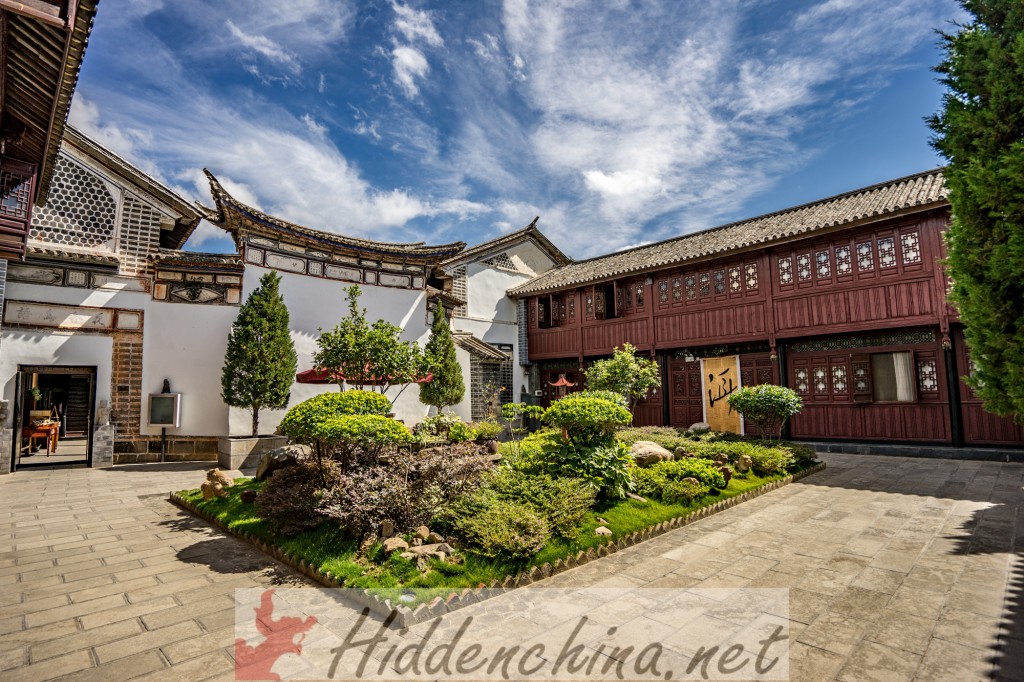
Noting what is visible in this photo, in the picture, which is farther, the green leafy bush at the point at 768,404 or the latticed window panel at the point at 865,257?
the latticed window panel at the point at 865,257

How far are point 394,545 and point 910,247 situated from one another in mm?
13450

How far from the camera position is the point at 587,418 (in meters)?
7.06

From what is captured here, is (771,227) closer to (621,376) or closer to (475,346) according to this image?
(621,376)

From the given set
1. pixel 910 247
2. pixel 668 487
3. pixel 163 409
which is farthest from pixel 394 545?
pixel 910 247

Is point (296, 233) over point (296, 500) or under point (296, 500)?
over

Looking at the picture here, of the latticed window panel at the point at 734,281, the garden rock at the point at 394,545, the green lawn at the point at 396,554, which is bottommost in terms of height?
the green lawn at the point at 396,554

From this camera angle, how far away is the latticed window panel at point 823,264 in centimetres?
1326

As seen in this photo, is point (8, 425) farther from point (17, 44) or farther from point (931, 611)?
point (931, 611)

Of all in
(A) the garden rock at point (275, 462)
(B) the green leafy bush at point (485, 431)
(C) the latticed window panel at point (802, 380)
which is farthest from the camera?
(C) the latticed window panel at point (802, 380)

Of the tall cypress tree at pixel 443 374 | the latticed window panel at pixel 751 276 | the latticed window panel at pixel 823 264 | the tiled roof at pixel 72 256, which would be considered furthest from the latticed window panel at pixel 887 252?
the tiled roof at pixel 72 256

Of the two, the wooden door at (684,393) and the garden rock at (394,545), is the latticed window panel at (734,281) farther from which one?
the garden rock at (394,545)

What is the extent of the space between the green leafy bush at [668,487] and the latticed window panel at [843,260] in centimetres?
879

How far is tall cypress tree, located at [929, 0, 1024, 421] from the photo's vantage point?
4321mm

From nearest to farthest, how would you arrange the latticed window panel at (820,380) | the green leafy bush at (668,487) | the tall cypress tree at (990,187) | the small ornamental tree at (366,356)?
the tall cypress tree at (990,187)
the green leafy bush at (668,487)
the small ornamental tree at (366,356)
the latticed window panel at (820,380)
